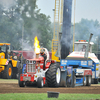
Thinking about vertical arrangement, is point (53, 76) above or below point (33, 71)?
below

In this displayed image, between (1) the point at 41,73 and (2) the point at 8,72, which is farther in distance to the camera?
(2) the point at 8,72

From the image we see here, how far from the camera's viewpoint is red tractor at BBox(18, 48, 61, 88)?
21.4 meters

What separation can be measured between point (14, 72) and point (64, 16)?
7.75m

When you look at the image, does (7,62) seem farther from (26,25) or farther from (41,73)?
(41,73)

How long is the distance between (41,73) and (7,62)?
38.2ft

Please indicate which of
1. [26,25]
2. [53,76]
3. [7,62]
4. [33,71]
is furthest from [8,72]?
[53,76]

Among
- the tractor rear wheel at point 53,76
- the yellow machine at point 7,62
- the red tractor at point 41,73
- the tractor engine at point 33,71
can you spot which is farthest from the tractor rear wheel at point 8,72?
the tractor rear wheel at point 53,76

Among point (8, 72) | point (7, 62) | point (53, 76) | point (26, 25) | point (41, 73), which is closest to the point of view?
point (53, 76)

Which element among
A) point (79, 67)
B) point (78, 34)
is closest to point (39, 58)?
point (79, 67)

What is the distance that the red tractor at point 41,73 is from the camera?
21359 mm

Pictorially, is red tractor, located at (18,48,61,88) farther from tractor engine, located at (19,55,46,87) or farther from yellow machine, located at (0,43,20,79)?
yellow machine, located at (0,43,20,79)

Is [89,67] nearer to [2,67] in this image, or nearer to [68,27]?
[68,27]

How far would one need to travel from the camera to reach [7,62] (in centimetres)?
→ 3294

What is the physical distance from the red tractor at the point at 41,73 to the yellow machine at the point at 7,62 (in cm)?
1006
